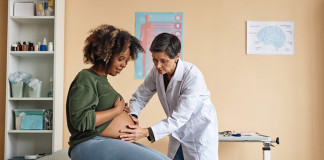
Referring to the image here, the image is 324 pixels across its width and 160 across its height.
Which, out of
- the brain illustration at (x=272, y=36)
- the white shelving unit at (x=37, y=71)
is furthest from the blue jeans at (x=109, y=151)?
the brain illustration at (x=272, y=36)

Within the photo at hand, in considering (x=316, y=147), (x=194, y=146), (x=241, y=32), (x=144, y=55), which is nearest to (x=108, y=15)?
(x=144, y=55)

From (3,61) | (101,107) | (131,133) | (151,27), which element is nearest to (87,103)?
(101,107)

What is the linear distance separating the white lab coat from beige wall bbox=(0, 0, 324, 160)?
1244mm

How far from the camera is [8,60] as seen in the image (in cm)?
299

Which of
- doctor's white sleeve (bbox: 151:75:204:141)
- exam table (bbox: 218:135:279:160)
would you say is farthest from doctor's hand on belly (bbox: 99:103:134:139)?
exam table (bbox: 218:135:279:160)

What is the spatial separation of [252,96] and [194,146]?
1508 mm

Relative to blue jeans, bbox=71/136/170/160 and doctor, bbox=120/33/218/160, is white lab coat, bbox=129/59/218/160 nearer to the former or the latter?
doctor, bbox=120/33/218/160

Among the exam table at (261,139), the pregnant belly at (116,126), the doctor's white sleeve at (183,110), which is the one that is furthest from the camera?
the exam table at (261,139)

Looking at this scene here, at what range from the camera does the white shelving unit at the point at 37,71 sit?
9.76 ft

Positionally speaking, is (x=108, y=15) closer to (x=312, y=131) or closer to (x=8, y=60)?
(x=8, y=60)

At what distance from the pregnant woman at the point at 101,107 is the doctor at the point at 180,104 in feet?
0.61

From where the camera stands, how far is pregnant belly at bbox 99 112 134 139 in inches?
54.9

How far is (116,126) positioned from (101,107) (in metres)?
0.11

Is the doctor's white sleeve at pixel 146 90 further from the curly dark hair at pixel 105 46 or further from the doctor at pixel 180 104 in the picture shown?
the curly dark hair at pixel 105 46
